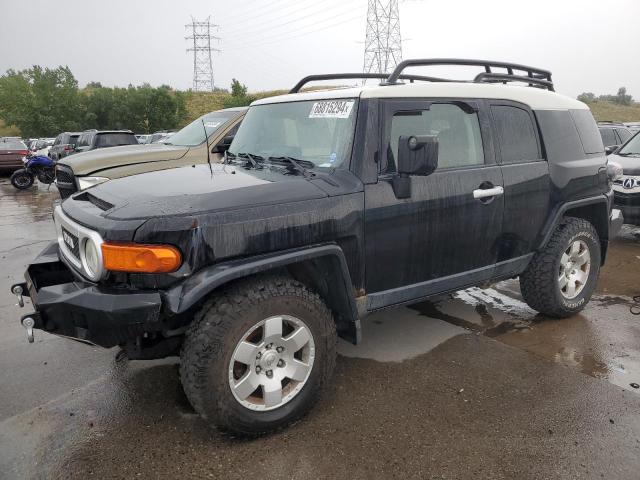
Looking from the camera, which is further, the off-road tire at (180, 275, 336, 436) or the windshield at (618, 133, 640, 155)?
the windshield at (618, 133, 640, 155)

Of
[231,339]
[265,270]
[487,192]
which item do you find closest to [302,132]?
[265,270]

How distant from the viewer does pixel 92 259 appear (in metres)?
2.55

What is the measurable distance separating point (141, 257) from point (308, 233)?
2.96 feet

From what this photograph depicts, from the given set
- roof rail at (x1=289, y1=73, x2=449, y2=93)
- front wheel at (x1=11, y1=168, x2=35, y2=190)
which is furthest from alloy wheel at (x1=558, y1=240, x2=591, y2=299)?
front wheel at (x1=11, y1=168, x2=35, y2=190)

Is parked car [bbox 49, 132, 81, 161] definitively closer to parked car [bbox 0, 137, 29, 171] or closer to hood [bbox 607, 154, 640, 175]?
parked car [bbox 0, 137, 29, 171]

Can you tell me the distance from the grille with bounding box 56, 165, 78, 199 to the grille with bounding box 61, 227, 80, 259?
386 cm

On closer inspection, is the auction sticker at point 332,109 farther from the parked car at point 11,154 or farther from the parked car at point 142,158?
the parked car at point 11,154

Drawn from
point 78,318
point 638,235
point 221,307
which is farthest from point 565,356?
point 638,235

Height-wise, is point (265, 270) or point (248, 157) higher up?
point (248, 157)

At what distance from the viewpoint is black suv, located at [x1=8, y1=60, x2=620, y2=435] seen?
2434 millimetres

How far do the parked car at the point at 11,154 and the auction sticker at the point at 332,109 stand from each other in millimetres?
18414

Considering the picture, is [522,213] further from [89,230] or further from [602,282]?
[89,230]

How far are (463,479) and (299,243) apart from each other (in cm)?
148

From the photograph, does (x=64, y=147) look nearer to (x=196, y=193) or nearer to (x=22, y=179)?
(x=22, y=179)
